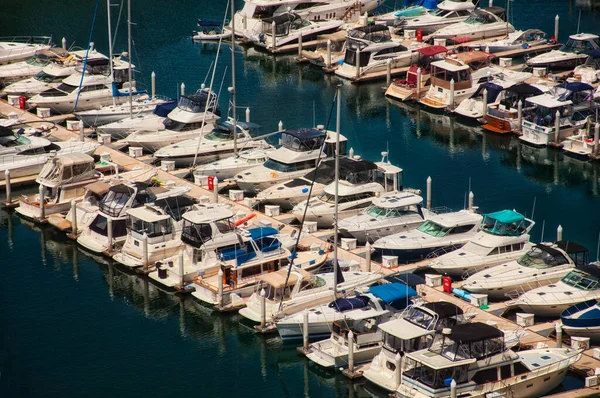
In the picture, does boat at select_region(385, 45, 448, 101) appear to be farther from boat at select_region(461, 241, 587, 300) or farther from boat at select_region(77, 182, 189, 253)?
boat at select_region(461, 241, 587, 300)

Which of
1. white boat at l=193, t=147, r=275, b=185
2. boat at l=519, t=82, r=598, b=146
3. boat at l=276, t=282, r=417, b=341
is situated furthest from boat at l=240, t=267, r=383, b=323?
boat at l=519, t=82, r=598, b=146

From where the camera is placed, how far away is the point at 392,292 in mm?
46281

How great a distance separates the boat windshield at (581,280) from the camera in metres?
47.3

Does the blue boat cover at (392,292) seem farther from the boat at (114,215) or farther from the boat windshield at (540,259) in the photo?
the boat at (114,215)

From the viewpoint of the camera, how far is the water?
46031 millimetres

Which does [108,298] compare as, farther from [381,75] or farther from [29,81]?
[381,75]

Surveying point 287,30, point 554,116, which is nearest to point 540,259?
point 554,116

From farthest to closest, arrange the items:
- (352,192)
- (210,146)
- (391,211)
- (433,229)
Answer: (210,146), (352,192), (391,211), (433,229)

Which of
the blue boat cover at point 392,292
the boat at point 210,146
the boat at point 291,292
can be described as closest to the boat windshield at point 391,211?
the boat at point 291,292

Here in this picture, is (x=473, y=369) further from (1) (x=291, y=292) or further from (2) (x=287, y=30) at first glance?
(2) (x=287, y=30)

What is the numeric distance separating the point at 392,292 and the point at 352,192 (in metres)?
11.1

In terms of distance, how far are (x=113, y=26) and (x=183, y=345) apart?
51463mm

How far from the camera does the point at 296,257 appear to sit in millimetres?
51844

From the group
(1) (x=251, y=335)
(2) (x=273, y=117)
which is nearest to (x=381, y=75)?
(2) (x=273, y=117)
